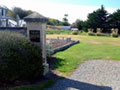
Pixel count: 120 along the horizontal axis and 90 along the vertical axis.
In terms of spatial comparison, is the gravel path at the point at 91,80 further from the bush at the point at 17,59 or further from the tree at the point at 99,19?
the tree at the point at 99,19

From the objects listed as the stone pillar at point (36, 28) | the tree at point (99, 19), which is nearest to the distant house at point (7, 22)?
the stone pillar at point (36, 28)

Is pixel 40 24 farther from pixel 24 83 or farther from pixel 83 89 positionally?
pixel 83 89

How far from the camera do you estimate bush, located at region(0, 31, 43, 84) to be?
428 centimetres

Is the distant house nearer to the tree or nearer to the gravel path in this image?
the gravel path

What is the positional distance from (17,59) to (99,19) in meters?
46.8

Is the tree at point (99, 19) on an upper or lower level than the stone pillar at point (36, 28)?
upper

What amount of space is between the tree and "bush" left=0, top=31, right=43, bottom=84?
4475cm

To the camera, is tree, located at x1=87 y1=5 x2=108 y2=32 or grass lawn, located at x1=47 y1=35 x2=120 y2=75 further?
tree, located at x1=87 y1=5 x2=108 y2=32

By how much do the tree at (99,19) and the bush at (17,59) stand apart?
44750mm

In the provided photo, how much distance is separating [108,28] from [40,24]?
45.0 metres

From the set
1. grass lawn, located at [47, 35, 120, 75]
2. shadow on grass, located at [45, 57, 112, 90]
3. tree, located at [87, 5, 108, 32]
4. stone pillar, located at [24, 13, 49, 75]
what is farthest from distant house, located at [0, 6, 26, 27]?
tree, located at [87, 5, 108, 32]

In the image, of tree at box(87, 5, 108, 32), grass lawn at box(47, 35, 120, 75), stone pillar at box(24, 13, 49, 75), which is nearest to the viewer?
stone pillar at box(24, 13, 49, 75)

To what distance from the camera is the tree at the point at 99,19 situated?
47500 mm

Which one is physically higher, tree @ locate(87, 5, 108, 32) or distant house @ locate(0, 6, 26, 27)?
tree @ locate(87, 5, 108, 32)
